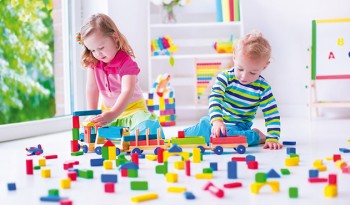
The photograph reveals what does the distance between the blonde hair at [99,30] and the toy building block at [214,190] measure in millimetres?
1156

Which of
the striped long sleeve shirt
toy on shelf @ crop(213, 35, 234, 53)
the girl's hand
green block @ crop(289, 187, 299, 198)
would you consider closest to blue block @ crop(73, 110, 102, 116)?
the girl's hand

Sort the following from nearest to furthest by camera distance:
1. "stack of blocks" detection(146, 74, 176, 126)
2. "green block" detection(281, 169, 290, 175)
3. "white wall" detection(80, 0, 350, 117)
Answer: "green block" detection(281, 169, 290, 175) < "stack of blocks" detection(146, 74, 176, 126) < "white wall" detection(80, 0, 350, 117)

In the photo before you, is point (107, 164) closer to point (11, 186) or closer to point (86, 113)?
point (11, 186)

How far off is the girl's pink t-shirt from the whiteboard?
1599 mm

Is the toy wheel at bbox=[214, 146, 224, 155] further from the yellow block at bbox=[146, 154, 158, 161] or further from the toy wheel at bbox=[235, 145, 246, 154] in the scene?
the yellow block at bbox=[146, 154, 158, 161]

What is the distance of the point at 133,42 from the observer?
13.2 ft

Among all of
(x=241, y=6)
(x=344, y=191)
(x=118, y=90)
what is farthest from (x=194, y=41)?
(x=344, y=191)

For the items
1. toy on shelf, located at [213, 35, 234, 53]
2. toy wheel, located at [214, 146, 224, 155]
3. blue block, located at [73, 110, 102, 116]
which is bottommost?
toy wheel, located at [214, 146, 224, 155]

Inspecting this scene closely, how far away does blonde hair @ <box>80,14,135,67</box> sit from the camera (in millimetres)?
2389

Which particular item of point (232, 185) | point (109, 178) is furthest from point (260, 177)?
point (109, 178)

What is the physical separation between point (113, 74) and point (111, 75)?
11 mm

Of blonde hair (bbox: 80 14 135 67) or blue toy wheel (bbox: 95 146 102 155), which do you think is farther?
blonde hair (bbox: 80 14 135 67)

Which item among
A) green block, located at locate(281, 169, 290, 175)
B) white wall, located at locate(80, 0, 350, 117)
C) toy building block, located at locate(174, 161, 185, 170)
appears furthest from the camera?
white wall, located at locate(80, 0, 350, 117)

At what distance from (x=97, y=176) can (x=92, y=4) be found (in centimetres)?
221
